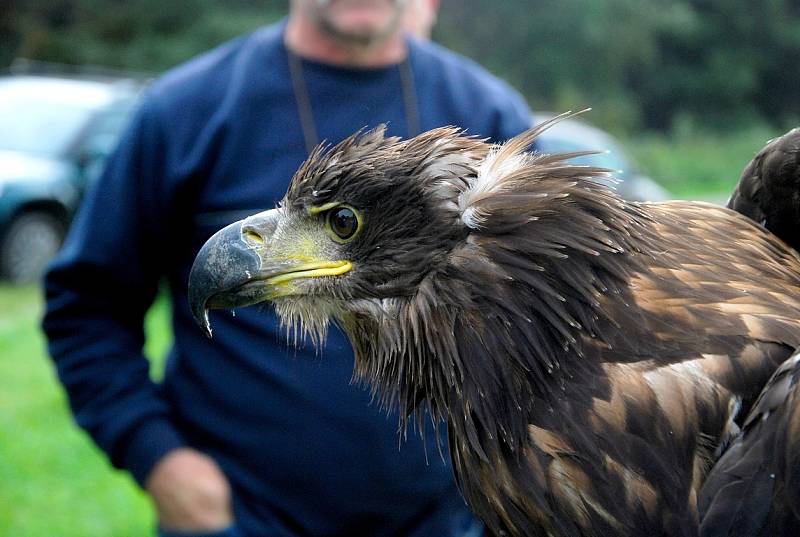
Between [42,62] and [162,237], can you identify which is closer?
[162,237]

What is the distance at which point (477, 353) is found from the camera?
93.5 inches

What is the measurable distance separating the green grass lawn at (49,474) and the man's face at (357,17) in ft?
13.2

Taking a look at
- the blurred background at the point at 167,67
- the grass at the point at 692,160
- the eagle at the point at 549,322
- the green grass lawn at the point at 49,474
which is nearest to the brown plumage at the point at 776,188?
the eagle at the point at 549,322

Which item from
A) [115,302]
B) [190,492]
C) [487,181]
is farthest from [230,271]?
[115,302]

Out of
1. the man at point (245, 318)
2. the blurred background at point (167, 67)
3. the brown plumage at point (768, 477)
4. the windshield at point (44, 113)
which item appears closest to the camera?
the brown plumage at point (768, 477)

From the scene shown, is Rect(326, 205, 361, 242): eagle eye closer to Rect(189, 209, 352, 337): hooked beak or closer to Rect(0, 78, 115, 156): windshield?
Rect(189, 209, 352, 337): hooked beak

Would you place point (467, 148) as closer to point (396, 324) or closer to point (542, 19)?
point (396, 324)

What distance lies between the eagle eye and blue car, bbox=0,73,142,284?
9.93m

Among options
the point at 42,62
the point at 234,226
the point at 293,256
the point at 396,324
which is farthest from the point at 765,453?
the point at 42,62

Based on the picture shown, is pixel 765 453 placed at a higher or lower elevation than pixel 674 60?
higher

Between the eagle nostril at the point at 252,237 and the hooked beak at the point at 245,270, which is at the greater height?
the eagle nostril at the point at 252,237

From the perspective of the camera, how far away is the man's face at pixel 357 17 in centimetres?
377

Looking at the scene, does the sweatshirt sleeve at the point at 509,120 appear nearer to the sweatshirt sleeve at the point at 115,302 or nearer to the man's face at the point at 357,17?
the man's face at the point at 357,17

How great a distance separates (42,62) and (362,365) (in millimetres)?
27795
